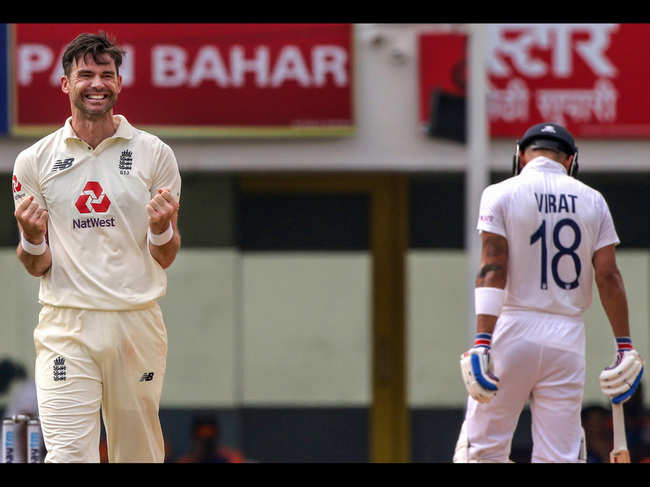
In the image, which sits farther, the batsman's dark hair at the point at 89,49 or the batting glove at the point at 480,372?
the batting glove at the point at 480,372

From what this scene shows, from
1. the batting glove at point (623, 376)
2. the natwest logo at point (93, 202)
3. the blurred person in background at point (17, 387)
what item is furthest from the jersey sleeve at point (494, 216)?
the blurred person in background at point (17, 387)

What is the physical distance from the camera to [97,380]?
234 inches

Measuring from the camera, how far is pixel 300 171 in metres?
12.6

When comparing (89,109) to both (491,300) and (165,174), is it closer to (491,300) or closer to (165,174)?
(165,174)

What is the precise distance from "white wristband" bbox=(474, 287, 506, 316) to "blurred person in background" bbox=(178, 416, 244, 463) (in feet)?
17.7

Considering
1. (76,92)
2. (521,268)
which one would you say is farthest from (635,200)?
(76,92)

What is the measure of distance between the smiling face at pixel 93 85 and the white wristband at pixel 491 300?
1.97m

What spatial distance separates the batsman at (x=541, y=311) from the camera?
645 cm

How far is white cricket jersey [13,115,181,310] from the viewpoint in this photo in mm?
5926

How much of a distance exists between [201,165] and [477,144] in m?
2.66

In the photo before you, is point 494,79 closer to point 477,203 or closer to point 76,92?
point 477,203

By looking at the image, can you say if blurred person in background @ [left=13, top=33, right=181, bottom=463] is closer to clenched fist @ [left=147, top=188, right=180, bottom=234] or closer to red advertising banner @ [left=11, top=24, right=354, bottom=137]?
clenched fist @ [left=147, top=188, right=180, bottom=234]

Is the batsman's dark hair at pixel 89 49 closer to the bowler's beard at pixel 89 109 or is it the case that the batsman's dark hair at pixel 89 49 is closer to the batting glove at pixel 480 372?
the bowler's beard at pixel 89 109
